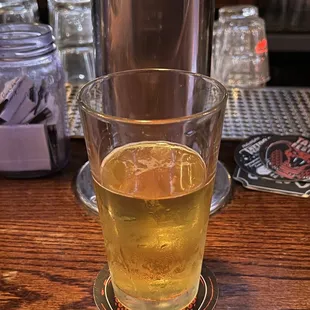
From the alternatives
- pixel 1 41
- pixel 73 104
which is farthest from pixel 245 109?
pixel 1 41

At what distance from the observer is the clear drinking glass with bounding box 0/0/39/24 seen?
35.1 inches

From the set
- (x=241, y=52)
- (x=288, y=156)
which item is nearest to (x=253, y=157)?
(x=288, y=156)

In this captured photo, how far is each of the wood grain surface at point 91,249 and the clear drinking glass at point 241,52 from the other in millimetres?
439

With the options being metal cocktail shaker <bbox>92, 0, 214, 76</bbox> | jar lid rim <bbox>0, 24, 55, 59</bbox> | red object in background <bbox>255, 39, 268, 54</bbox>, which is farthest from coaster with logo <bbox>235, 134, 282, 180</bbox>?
red object in background <bbox>255, 39, 268, 54</bbox>

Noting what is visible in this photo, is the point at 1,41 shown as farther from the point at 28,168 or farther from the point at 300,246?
the point at 300,246

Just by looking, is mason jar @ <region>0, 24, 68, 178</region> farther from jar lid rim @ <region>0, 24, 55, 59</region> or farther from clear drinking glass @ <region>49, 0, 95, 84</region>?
clear drinking glass @ <region>49, 0, 95, 84</region>

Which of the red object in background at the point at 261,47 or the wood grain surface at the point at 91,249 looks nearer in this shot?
the wood grain surface at the point at 91,249

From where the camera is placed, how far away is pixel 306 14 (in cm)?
150

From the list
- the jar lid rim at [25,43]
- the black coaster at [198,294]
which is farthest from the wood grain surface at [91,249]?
the jar lid rim at [25,43]

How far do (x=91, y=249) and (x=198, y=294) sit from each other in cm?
11

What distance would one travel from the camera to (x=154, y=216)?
0.39m

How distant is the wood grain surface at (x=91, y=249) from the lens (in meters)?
0.45

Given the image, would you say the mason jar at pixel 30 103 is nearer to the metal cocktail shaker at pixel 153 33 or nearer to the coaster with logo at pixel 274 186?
the metal cocktail shaker at pixel 153 33

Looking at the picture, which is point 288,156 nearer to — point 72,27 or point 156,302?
point 156,302
